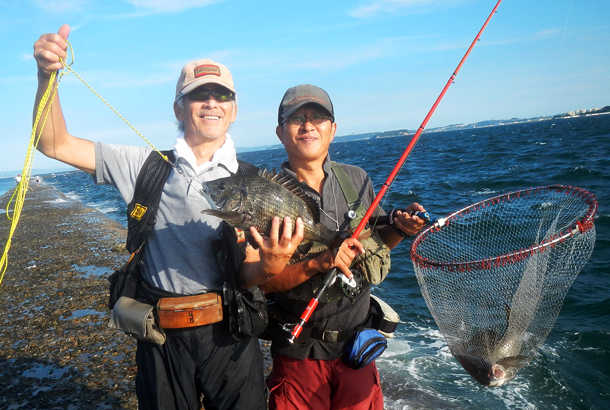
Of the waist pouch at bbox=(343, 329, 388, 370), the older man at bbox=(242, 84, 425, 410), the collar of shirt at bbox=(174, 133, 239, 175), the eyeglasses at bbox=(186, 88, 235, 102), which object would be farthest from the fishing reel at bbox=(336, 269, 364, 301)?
the eyeglasses at bbox=(186, 88, 235, 102)

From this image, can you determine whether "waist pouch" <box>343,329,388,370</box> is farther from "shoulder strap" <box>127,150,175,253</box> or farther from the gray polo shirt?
"shoulder strap" <box>127,150,175,253</box>

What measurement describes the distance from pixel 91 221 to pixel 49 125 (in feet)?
66.9

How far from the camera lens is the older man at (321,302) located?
134 inches

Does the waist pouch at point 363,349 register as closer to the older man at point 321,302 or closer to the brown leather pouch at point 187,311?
the older man at point 321,302

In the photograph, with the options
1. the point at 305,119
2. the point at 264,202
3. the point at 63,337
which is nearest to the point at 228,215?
the point at 264,202

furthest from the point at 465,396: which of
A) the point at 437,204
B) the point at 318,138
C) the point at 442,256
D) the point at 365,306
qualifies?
the point at 437,204

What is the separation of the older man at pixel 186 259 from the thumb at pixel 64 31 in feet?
1.45

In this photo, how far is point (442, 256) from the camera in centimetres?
749

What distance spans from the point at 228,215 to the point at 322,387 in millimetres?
1751

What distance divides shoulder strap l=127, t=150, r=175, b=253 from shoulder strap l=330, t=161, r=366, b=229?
1471mm

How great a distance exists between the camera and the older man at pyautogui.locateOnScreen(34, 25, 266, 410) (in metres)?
2.97

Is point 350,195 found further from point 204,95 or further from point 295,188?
point 204,95

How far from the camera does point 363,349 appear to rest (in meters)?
3.28

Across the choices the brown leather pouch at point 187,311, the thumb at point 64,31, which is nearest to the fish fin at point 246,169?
the brown leather pouch at point 187,311
